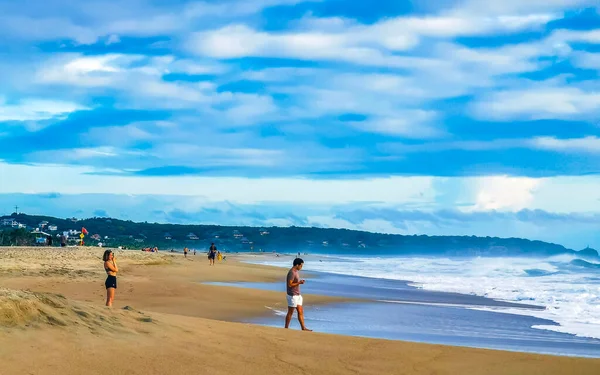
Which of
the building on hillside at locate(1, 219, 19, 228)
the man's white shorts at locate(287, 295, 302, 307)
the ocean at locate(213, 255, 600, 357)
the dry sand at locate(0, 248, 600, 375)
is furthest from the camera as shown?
the building on hillside at locate(1, 219, 19, 228)

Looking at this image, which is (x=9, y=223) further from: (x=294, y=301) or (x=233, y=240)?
(x=294, y=301)

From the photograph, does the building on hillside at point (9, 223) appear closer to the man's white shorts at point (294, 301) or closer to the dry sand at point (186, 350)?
the man's white shorts at point (294, 301)

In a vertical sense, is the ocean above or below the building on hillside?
below

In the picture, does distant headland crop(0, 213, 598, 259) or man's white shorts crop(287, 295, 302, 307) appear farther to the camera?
distant headland crop(0, 213, 598, 259)

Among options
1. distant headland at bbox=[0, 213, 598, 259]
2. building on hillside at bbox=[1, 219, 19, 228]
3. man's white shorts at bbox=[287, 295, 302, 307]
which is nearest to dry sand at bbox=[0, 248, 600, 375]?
man's white shorts at bbox=[287, 295, 302, 307]

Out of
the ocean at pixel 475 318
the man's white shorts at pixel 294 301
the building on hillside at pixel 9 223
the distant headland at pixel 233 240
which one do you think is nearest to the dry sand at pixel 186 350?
the man's white shorts at pixel 294 301

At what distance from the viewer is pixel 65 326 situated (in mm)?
9328

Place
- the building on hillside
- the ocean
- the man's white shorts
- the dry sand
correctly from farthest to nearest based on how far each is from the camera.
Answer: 1. the building on hillside
2. the ocean
3. the man's white shorts
4. the dry sand

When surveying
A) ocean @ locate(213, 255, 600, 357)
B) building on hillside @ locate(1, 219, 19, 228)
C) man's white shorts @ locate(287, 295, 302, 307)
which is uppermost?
building on hillside @ locate(1, 219, 19, 228)

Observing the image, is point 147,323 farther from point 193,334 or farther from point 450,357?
point 450,357

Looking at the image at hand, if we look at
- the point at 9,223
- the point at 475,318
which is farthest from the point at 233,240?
the point at 475,318

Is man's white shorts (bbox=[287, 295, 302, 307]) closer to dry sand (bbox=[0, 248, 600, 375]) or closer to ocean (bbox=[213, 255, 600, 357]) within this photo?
ocean (bbox=[213, 255, 600, 357])

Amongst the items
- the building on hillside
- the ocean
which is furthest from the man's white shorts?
the building on hillside

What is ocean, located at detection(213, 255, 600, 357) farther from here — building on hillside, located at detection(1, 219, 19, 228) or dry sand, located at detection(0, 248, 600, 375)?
building on hillside, located at detection(1, 219, 19, 228)
